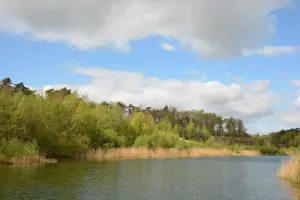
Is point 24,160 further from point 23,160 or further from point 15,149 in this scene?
point 15,149

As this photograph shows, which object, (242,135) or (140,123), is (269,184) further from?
(242,135)

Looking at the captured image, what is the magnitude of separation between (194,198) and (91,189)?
6.01 m

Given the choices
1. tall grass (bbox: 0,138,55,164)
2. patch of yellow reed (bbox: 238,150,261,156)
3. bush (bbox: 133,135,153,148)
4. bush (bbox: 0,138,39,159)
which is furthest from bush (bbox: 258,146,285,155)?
bush (bbox: 0,138,39,159)

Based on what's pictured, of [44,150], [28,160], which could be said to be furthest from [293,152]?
[44,150]

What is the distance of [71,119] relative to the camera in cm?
4456

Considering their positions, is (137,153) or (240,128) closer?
(137,153)

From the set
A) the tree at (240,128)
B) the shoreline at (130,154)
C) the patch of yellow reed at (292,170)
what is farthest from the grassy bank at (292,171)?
the tree at (240,128)

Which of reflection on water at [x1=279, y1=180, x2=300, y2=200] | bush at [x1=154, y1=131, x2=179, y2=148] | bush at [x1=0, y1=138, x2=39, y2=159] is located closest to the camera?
reflection on water at [x1=279, y1=180, x2=300, y2=200]

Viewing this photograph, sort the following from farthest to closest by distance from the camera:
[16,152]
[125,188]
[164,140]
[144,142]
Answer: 1. [164,140]
2. [144,142]
3. [16,152]
4. [125,188]

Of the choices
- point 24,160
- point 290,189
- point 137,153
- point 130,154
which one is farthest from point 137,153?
point 290,189

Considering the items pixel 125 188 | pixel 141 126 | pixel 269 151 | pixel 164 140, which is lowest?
pixel 125 188

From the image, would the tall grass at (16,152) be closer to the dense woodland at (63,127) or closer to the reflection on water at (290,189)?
the dense woodland at (63,127)

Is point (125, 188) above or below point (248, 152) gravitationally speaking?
below

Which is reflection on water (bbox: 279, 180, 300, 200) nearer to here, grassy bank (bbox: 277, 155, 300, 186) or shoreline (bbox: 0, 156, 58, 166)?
grassy bank (bbox: 277, 155, 300, 186)
